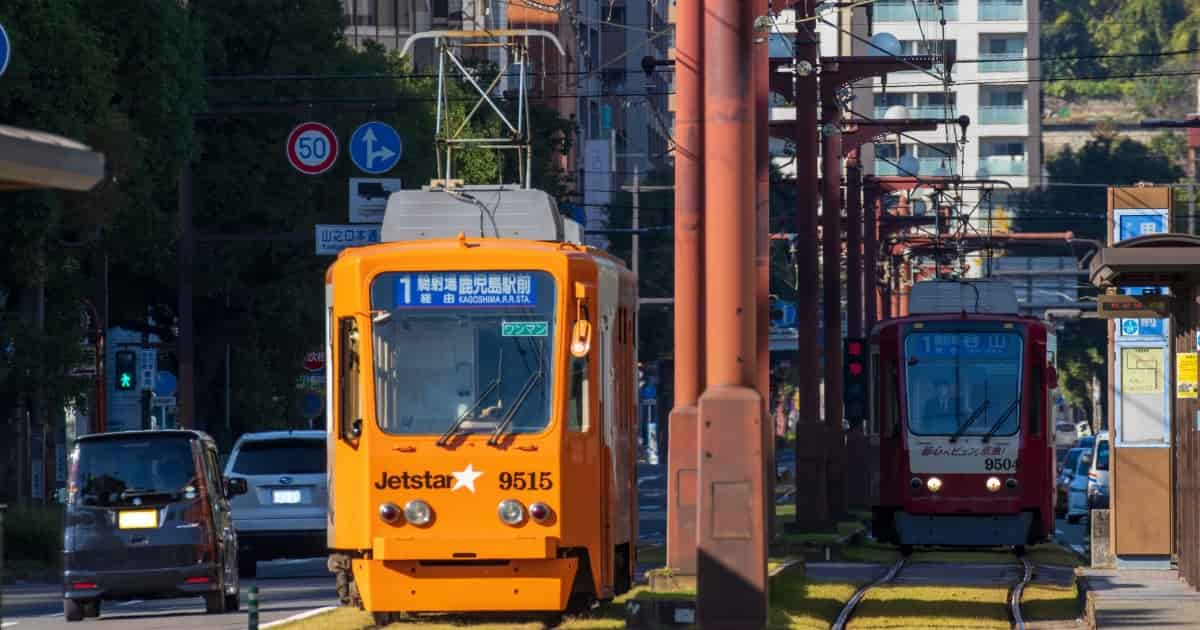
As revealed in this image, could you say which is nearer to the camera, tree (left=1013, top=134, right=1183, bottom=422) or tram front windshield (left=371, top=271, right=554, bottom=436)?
tram front windshield (left=371, top=271, right=554, bottom=436)

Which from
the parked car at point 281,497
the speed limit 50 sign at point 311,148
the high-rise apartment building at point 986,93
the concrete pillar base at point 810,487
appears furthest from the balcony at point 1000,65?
the parked car at point 281,497

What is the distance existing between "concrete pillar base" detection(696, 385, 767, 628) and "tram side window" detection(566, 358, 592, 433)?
136 centimetres

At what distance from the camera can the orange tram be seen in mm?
17922

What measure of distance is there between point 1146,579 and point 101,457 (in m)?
11.4

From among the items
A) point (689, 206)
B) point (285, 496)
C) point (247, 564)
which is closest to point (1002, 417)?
point (689, 206)

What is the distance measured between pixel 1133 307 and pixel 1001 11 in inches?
4549

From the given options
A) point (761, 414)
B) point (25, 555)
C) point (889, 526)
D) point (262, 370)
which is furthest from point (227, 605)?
point (262, 370)

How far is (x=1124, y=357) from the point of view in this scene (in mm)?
28891

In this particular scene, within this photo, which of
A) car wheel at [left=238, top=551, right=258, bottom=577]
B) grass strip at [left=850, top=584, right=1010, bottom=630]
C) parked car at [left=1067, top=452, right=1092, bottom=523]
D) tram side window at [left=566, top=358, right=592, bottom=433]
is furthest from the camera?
parked car at [left=1067, top=452, right=1092, bottom=523]

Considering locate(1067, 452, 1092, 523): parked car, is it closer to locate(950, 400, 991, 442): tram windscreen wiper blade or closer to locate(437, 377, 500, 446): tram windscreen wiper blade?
locate(950, 400, 991, 442): tram windscreen wiper blade

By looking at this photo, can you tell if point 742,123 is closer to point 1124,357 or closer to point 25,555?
point 1124,357

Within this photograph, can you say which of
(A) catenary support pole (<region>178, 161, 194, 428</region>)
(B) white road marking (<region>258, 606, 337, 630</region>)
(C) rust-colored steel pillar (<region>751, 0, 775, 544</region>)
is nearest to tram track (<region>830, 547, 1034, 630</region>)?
(C) rust-colored steel pillar (<region>751, 0, 775, 544</region>)

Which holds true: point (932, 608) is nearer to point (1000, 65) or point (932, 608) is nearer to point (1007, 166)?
point (1007, 166)

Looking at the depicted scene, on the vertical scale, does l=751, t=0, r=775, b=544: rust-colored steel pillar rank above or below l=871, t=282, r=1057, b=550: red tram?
above
